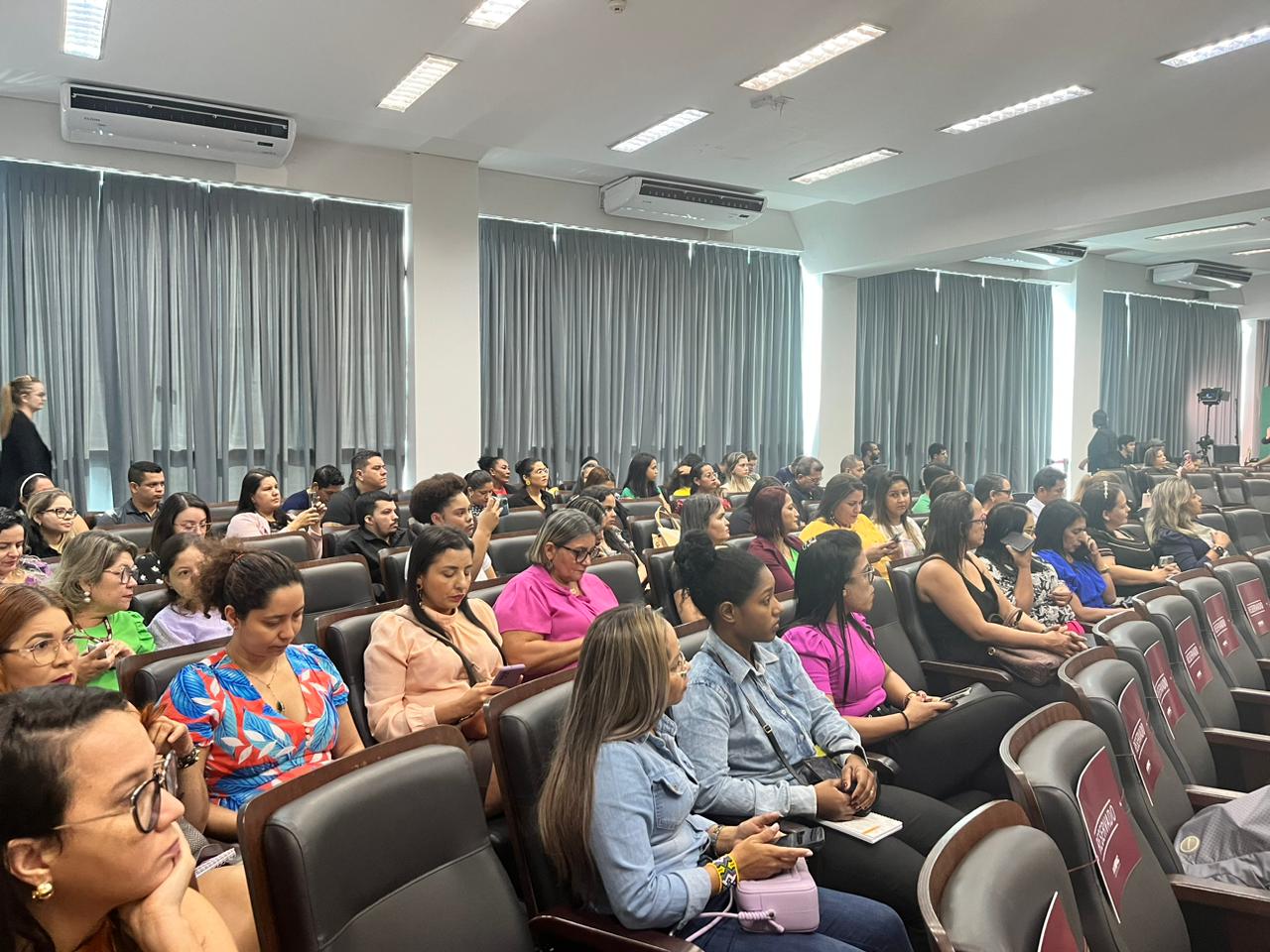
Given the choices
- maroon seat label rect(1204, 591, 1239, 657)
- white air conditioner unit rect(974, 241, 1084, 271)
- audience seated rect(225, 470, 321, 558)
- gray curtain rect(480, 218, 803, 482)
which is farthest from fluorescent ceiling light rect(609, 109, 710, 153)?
white air conditioner unit rect(974, 241, 1084, 271)

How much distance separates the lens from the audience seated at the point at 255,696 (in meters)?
2.09

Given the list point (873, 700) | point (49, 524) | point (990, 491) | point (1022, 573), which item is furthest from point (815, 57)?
point (49, 524)

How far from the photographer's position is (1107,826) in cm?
175

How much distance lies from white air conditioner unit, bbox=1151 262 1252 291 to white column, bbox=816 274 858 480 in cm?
572

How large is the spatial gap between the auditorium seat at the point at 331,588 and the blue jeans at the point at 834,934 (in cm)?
208

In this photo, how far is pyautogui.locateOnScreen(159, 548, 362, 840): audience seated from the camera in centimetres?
Result: 209

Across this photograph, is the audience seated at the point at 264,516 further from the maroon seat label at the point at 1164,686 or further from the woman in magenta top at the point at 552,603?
the maroon seat label at the point at 1164,686

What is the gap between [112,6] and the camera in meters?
4.79

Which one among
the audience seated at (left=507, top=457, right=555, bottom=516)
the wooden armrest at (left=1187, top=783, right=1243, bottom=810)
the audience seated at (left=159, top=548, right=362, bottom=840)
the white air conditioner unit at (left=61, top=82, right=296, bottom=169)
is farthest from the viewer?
the audience seated at (left=507, top=457, right=555, bottom=516)

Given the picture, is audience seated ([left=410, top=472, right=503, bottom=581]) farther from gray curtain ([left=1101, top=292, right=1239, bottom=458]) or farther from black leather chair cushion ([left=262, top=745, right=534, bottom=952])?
gray curtain ([left=1101, top=292, right=1239, bottom=458])

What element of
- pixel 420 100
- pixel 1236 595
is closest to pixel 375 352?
pixel 420 100

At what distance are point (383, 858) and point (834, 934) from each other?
0.95 m

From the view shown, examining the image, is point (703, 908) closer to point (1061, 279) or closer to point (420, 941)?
point (420, 941)

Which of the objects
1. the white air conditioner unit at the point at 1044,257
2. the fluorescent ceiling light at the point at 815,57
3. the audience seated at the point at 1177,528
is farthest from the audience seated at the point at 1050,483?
the white air conditioner unit at the point at 1044,257
